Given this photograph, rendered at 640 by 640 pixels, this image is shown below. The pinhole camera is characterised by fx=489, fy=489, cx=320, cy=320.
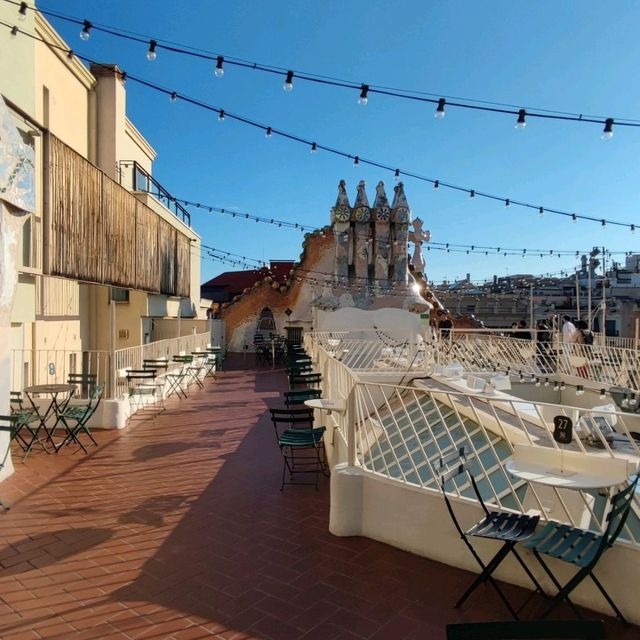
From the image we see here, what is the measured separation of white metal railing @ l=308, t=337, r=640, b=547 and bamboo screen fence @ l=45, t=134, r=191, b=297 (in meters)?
4.46

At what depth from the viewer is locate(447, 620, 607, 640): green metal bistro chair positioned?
5.03ft

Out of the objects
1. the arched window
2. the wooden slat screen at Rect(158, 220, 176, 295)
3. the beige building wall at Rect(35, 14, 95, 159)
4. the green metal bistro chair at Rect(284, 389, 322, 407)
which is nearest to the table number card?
the green metal bistro chair at Rect(284, 389, 322, 407)

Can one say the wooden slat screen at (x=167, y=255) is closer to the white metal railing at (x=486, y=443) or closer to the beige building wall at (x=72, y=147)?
the beige building wall at (x=72, y=147)

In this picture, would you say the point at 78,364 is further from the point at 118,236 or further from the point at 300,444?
the point at 300,444

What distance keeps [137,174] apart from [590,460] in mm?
13633

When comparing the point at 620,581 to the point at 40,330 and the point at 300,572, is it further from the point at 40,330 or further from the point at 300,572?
the point at 40,330

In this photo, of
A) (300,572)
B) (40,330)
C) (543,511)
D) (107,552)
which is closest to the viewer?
(543,511)

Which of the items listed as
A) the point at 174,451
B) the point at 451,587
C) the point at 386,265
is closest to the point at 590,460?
the point at 451,587

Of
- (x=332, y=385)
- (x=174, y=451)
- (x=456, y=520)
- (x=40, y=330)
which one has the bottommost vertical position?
(x=174, y=451)

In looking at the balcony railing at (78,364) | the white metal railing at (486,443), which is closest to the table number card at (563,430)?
→ the white metal railing at (486,443)

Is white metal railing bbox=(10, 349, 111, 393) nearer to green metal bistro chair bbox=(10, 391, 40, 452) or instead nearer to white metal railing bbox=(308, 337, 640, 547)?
green metal bistro chair bbox=(10, 391, 40, 452)

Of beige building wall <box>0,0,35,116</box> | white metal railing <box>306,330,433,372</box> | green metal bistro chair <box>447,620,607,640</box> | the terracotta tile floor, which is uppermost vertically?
beige building wall <box>0,0,35,116</box>

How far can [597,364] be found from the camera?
10703mm

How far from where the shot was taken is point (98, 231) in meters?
8.89
